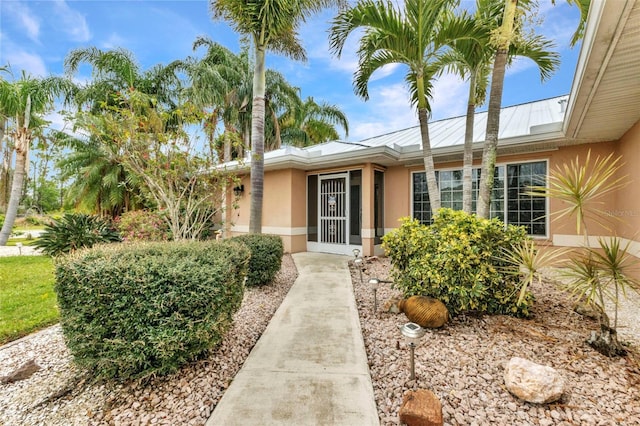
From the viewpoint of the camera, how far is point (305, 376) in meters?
2.68

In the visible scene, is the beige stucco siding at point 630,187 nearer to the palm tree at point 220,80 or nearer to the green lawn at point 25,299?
the green lawn at point 25,299

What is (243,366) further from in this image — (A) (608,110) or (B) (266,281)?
(A) (608,110)

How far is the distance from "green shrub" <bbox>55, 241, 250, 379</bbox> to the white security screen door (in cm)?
698

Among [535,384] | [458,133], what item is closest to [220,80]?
[458,133]

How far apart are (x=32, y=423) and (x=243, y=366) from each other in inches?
65.2

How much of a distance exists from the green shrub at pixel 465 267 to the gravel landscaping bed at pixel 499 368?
1.03 ft

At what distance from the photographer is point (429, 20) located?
482 centimetres

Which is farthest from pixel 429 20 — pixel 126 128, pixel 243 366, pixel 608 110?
pixel 243 366

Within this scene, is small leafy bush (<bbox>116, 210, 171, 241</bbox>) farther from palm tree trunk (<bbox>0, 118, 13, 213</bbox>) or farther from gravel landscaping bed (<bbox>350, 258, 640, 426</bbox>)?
palm tree trunk (<bbox>0, 118, 13, 213</bbox>)

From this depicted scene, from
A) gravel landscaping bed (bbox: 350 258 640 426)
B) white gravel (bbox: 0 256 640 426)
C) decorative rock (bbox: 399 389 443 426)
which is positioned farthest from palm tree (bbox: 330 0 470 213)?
decorative rock (bbox: 399 389 443 426)

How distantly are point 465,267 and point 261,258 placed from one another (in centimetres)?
351

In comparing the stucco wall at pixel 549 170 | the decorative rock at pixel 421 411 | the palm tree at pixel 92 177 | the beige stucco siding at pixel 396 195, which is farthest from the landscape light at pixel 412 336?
the palm tree at pixel 92 177

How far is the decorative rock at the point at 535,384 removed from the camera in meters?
2.21

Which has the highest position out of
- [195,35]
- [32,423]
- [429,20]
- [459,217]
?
[195,35]
